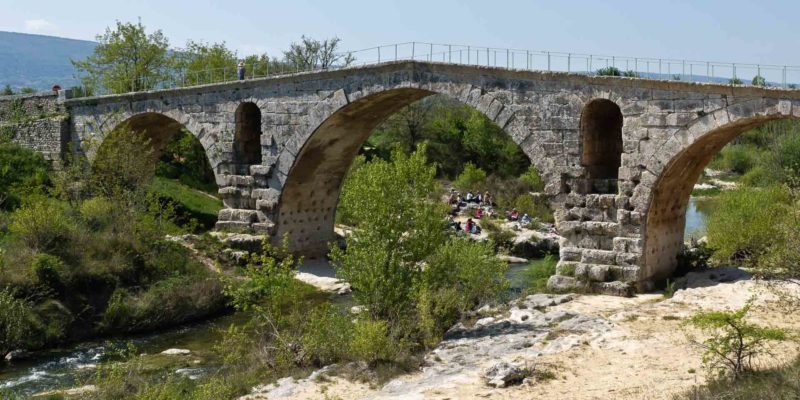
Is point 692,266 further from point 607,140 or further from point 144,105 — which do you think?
point 144,105

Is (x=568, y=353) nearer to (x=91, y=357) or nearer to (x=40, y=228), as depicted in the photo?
(x=91, y=357)

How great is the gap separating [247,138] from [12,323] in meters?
10.0

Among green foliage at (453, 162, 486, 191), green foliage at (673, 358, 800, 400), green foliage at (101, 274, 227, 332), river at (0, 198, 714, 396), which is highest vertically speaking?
green foliage at (453, 162, 486, 191)

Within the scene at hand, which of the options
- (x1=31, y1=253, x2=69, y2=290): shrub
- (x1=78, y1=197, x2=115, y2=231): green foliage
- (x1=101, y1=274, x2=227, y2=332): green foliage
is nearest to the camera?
(x1=31, y1=253, x2=69, y2=290): shrub

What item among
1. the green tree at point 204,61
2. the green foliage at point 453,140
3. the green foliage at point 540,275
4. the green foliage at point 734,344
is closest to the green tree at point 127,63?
the green tree at point 204,61

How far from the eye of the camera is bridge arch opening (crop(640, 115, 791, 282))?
17.1 meters

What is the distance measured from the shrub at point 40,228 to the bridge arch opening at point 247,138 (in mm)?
5822

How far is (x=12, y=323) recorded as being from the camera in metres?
17.3

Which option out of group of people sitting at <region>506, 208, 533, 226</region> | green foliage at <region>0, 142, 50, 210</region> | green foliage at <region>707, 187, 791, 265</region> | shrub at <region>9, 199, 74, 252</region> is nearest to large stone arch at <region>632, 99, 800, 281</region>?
green foliage at <region>707, 187, 791, 265</region>

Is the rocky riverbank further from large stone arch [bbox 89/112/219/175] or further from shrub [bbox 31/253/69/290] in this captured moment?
large stone arch [bbox 89/112/219/175]

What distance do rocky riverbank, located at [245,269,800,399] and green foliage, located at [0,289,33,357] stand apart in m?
6.84

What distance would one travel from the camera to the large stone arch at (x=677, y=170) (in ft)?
52.0

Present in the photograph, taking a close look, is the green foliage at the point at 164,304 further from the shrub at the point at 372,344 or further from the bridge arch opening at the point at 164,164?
the shrub at the point at 372,344

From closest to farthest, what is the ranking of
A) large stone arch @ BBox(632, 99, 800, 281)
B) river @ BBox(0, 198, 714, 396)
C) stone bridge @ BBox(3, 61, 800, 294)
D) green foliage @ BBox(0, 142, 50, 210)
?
river @ BBox(0, 198, 714, 396)
large stone arch @ BBox(632, 99, 800, 281)
stone bridge @ BBox(3, 61, 800, 294)
green foliage @ BBox(0, 142, 50, 210)
